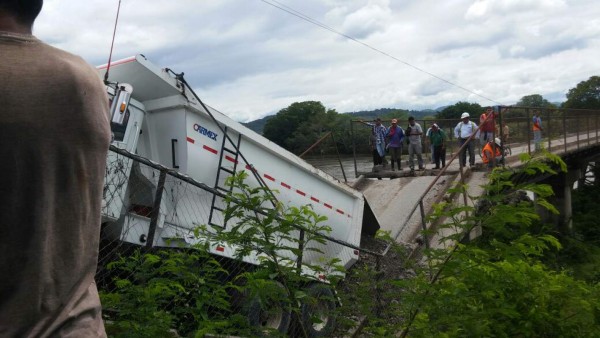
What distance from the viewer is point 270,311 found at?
3.98 metres

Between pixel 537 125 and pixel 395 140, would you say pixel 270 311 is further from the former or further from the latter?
pixel 537 125

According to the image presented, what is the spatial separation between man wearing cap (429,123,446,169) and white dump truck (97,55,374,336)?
892 centimetres

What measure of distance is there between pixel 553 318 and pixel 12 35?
11.6 ft

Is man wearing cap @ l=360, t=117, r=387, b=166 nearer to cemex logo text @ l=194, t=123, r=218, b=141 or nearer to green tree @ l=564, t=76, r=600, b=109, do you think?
cemex logo text @ l=194, t=123, r=218, b=141

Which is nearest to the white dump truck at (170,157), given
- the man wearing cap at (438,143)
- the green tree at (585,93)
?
the man wearing cap at (438,143)

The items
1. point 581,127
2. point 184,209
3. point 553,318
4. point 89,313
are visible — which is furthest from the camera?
point 581,127

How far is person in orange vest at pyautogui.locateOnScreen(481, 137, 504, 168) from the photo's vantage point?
12.8 meters

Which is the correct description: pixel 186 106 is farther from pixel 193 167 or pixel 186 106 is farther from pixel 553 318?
pixel 553 318

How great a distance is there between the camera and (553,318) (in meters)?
3.72

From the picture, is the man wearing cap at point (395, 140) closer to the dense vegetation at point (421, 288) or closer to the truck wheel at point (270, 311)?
the dense vegetation at point (421, 288)

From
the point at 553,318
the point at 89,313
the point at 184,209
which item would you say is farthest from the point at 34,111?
the point at 184,209

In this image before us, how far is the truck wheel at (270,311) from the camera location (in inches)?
146

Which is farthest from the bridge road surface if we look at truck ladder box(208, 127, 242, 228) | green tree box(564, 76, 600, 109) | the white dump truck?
green tree box(564, 76, 600, 109)

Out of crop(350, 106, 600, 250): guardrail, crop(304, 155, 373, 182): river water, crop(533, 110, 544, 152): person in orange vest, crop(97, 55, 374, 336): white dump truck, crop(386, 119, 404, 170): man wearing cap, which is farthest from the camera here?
crop(386, 119, 404, 170): man wearing cap
